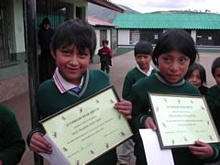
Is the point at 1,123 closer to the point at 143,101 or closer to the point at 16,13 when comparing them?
the point at 143,101

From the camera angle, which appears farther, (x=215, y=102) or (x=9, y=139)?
(x=215, y=102)

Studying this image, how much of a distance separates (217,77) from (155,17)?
26962 mm

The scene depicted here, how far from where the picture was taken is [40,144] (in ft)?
4.07

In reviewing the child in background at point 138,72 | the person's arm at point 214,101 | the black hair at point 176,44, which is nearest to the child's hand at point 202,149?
the black hair at point 176,44

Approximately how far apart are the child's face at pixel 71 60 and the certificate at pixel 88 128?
0.47ft

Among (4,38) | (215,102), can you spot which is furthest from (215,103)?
(4,38)

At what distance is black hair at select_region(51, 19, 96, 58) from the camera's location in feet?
4.24

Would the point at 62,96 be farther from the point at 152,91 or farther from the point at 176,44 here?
the point at 176,44

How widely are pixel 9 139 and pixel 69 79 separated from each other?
0.39 m


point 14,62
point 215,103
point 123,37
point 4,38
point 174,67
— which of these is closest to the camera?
point 174,67

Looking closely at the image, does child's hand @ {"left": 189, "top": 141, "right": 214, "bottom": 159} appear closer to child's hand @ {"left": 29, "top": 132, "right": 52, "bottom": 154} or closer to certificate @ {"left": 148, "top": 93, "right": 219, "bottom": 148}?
certificate @ {"left": 148, "top": 93, "right": 219, "bottom": 148}

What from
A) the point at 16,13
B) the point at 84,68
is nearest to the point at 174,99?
the point at 84,68

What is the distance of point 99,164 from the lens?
143 centimetres

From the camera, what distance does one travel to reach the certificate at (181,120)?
4.14 ft
